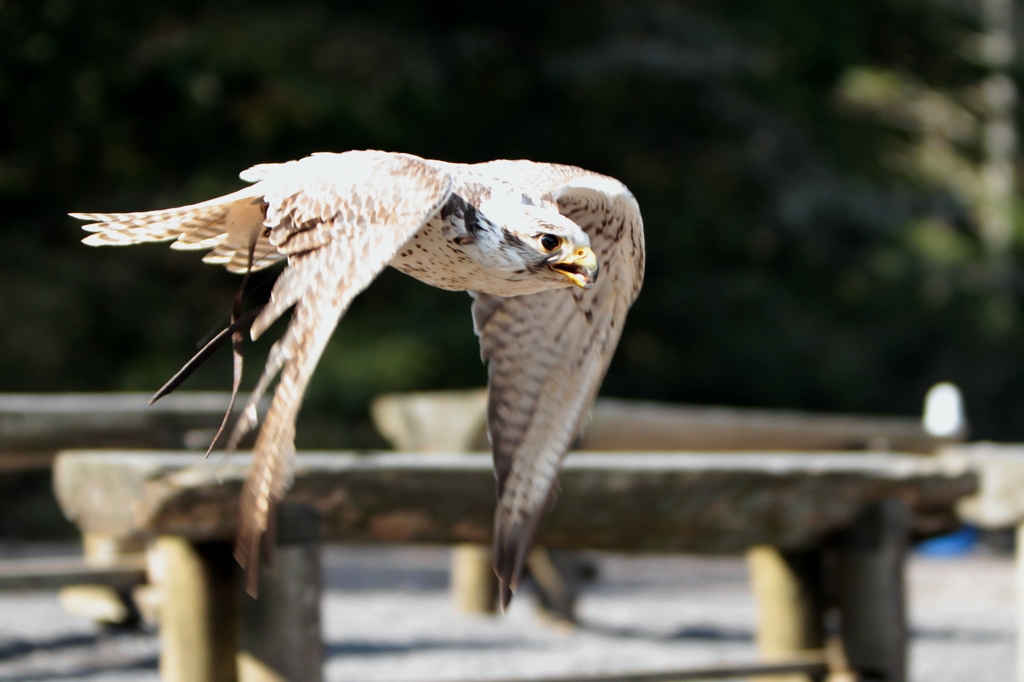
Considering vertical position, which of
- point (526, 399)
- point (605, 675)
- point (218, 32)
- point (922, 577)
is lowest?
point (922, 577)

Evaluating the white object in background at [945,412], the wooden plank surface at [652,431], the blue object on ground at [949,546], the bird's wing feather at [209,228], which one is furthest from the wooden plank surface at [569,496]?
the blue object on ground at [949,546]

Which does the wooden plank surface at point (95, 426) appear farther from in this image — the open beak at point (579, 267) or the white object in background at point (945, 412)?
the white object in background at point (945, 412)

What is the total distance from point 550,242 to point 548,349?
0.76 metres

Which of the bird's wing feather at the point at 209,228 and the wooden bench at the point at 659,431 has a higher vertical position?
the bird's wing feather at the point at 209,228

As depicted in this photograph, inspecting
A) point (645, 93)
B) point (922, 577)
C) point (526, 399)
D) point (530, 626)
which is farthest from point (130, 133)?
point (526, 399)

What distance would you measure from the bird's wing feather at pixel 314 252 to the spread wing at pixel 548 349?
1.43 feet

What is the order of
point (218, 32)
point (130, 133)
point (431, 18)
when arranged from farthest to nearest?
point (431, 18), point (130, 133), point (218, 32)

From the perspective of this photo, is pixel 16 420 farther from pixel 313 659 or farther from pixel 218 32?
pixel 218 32

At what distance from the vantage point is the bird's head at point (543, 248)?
7.48 feet

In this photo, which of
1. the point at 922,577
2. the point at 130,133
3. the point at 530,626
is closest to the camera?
the point at 530,626

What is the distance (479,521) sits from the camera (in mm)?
3139

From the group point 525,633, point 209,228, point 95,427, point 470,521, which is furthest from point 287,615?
point 525,633

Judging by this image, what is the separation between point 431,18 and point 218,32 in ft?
7.62

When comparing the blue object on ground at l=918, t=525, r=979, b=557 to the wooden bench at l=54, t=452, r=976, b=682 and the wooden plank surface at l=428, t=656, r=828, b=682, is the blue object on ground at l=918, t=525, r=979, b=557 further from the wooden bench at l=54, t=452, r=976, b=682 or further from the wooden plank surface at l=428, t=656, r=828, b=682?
the wooden plank surface at l=428, t=656, r=828, b=682
